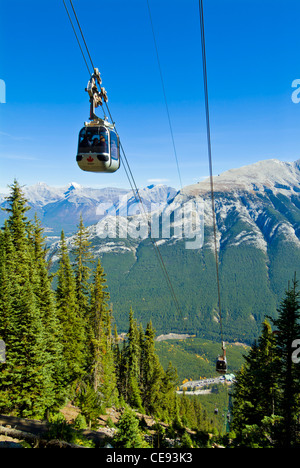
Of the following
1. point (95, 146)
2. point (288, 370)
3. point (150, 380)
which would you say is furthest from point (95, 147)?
point (150, 380)

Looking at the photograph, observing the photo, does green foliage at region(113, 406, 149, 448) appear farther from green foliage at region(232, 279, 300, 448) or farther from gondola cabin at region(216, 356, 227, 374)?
green foliage at region(232, 279, 300, 448)

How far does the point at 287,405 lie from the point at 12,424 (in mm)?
20039

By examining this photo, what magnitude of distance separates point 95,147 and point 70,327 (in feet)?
76.7

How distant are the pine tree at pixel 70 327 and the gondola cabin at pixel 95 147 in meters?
21.2

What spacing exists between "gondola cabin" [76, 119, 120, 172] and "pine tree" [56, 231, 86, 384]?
21.2m

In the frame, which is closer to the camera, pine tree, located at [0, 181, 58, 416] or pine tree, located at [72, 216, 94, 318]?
pine tree, located at [0, 181, 58, 416]

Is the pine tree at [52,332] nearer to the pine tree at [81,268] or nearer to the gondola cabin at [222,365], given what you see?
the pine tree at [81,268]

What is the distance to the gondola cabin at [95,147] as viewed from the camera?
48.6ft

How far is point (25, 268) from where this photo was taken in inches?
1224

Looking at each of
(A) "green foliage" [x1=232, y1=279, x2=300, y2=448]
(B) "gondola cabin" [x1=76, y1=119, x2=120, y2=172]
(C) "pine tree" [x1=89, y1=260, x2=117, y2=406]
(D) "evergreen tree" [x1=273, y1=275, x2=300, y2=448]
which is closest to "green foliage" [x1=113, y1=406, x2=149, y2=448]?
(A) "green foliage" [x1=232, y1=279, x2=300, y2=448]

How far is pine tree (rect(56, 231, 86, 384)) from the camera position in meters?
30.6

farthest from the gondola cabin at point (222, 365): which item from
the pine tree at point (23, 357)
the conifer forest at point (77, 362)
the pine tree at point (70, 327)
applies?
the pine tree at point (70, 327)
